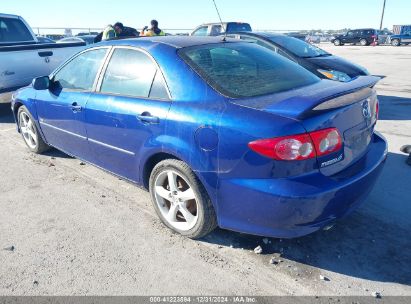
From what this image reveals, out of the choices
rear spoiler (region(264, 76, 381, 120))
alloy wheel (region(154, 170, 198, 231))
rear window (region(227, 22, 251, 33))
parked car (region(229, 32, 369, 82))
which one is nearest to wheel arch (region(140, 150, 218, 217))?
alloy wheel (region(154, 170, 198, 231))

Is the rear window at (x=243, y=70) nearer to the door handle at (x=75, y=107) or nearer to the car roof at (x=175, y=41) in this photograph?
the car roof at (x=175, y=41)

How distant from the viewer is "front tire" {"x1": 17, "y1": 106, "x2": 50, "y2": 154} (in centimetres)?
509

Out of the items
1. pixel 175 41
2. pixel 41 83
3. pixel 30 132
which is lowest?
pixel 30 132

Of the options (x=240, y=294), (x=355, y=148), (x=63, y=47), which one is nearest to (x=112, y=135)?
(x=240, y=294)

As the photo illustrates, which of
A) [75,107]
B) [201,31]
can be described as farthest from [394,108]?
[201,31]

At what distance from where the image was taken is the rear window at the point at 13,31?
854cm

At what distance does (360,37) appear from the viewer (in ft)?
124

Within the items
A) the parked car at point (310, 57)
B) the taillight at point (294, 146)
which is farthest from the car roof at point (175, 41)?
the parked car at point (310, 57)

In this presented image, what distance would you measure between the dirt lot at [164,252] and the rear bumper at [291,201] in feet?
1.12

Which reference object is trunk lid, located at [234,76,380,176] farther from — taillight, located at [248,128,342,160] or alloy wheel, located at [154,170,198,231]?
alloy wheel, located at [154,170,198,231]

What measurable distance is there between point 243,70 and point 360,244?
1.75m

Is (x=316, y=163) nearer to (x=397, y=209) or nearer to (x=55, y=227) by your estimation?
(x=397, y=209)

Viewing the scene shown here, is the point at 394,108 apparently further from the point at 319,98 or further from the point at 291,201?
the point at 291,201

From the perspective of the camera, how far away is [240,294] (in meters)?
2.47
